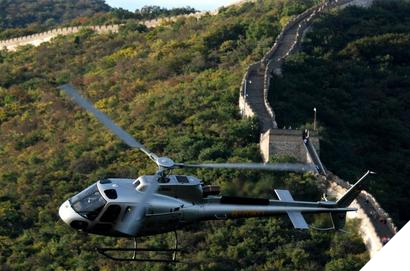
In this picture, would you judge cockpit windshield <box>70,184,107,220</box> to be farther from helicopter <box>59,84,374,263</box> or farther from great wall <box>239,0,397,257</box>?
great wall <box>239,0,397,257</box>

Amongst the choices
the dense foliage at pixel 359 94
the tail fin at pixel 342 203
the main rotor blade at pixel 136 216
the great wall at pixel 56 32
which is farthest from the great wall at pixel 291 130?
the main rotor blade at pixel 136 216

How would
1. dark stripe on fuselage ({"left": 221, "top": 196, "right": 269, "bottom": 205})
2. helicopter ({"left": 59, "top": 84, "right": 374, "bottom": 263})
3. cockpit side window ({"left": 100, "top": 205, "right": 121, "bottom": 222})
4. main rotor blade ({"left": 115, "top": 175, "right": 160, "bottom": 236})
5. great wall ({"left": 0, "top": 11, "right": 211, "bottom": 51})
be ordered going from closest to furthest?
main rotor blade ({"left": 115, "top": 175, "right": 160, "bottom": 236}), helicopter ({"left": 59, "top": 84, "right": 374, "bottom": 263}), cockpit side window ({"left": 100, "top": 205, "right": 121, "bottom": 222}), dark stripe on fuselage ({"left": 221, "top": 196, "right": 269, "bottom": 205}), great wall ({"left": 0, "top": 11, "right": 211, "bottom": 51})

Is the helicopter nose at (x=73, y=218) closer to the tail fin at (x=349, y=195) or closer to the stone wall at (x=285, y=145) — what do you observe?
the tail fin at (x=349, y=195)

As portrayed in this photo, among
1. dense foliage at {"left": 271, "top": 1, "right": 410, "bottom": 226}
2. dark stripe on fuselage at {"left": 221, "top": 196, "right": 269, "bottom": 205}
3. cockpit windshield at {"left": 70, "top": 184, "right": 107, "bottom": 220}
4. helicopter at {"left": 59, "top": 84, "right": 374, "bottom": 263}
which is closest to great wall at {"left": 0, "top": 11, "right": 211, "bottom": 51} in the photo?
dense foliage at {"left": 271, "top": 1, "right": 410, "bottom": 226}

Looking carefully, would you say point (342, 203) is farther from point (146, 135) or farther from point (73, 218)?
point (146, 135)

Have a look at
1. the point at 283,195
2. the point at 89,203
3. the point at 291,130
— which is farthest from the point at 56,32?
the point at 89,203

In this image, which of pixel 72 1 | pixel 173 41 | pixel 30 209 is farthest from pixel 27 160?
pixel 72 1

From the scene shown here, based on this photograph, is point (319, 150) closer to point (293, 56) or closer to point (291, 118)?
→ point (291, 118)
